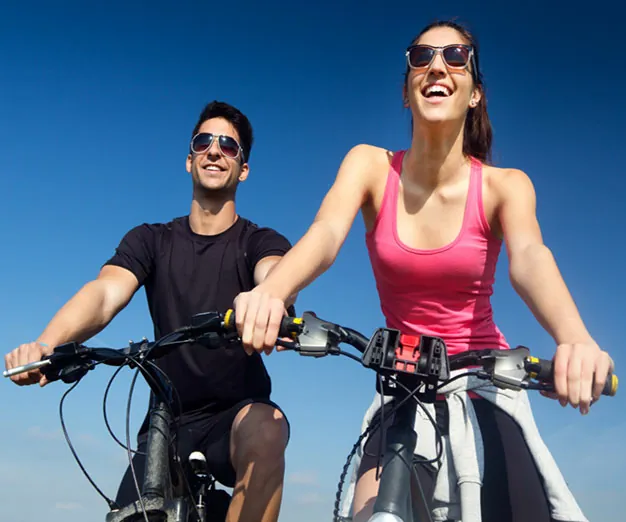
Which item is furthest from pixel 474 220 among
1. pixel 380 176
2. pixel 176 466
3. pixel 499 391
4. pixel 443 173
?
pixel 176 466

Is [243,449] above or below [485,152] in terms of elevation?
below

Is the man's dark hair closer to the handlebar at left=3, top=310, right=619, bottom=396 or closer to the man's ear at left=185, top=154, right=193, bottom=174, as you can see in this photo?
the man's ear at left=185, top=154, right=193, bottom=174

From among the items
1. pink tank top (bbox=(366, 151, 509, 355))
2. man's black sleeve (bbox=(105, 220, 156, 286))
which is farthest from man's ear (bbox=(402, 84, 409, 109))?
man's black sleeve (bbox=(105, 220, 156, 286))

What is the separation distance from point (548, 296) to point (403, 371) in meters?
0.74

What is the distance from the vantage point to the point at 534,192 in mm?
3275

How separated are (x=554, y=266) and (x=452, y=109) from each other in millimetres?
907

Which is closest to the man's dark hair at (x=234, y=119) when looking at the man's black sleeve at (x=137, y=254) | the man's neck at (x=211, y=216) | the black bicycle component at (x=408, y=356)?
the man's neck at (x=211, y=216)

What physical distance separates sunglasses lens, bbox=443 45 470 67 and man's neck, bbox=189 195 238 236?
1854 millimetres

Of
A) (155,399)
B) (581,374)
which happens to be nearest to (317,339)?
(581,374)

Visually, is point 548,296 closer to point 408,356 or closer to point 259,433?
point 408,356

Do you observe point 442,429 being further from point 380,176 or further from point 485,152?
point 485,152

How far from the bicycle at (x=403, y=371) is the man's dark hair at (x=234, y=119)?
9.22ft

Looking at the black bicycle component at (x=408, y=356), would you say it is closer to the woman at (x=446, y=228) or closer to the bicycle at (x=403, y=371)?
the bicycle at (x=403, y=371)

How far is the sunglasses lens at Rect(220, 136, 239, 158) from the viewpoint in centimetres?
477
